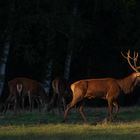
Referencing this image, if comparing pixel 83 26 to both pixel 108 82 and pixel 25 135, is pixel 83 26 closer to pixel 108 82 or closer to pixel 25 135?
pixel 108 82

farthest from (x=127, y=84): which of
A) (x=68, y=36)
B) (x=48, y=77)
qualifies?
(x=48, y=77)

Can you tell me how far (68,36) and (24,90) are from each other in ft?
20.0

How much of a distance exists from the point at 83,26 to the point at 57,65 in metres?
3.39

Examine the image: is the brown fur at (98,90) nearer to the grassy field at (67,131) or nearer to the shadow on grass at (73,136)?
the grassy field at (67,131)

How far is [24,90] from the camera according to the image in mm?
28859

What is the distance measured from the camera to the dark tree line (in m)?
33.4

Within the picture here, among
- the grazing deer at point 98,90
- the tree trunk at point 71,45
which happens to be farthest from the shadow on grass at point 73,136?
the tree trunk at point 71,45

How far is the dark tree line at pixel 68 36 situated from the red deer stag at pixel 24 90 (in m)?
4.12

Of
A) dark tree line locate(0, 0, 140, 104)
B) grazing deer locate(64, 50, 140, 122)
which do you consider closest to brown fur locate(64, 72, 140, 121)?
grazing deer locate(64, 50, 140, 122)

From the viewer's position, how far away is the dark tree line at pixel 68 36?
110 ft

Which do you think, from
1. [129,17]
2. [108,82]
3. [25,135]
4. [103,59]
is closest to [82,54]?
[103,59]

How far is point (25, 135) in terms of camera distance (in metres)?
16.3

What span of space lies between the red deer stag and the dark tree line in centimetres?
412

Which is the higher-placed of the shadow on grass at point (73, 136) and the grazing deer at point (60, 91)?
the grazing deer at point (60, 91)
